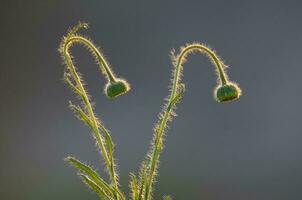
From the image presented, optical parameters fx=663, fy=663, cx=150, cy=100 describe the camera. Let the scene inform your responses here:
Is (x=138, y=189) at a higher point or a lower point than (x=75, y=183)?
lower

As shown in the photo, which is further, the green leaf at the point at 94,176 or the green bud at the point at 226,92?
the green bud at the point at 226,92

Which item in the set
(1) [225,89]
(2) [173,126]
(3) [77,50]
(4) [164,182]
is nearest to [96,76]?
(3) [77,50]

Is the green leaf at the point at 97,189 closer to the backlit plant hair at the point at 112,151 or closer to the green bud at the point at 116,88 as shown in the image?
the backlit plant hair at the point at 112,151

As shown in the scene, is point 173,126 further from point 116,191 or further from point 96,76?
point 116,191

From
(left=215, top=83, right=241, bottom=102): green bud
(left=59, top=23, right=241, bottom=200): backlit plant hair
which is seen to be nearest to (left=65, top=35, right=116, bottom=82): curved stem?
(left=59, top=23, right=241, bottom=200): backlit plant hair

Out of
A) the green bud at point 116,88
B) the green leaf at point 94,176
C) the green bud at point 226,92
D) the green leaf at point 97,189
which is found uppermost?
the green bud at point 226,92

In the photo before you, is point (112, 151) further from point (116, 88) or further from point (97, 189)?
point (116, 88)

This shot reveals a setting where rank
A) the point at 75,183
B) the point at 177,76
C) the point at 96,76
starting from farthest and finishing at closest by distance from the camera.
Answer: the point at 96,76
the point at 75,183
the point at 177,76

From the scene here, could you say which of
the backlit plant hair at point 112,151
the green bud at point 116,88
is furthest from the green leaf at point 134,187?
the green bud at point 116,88
